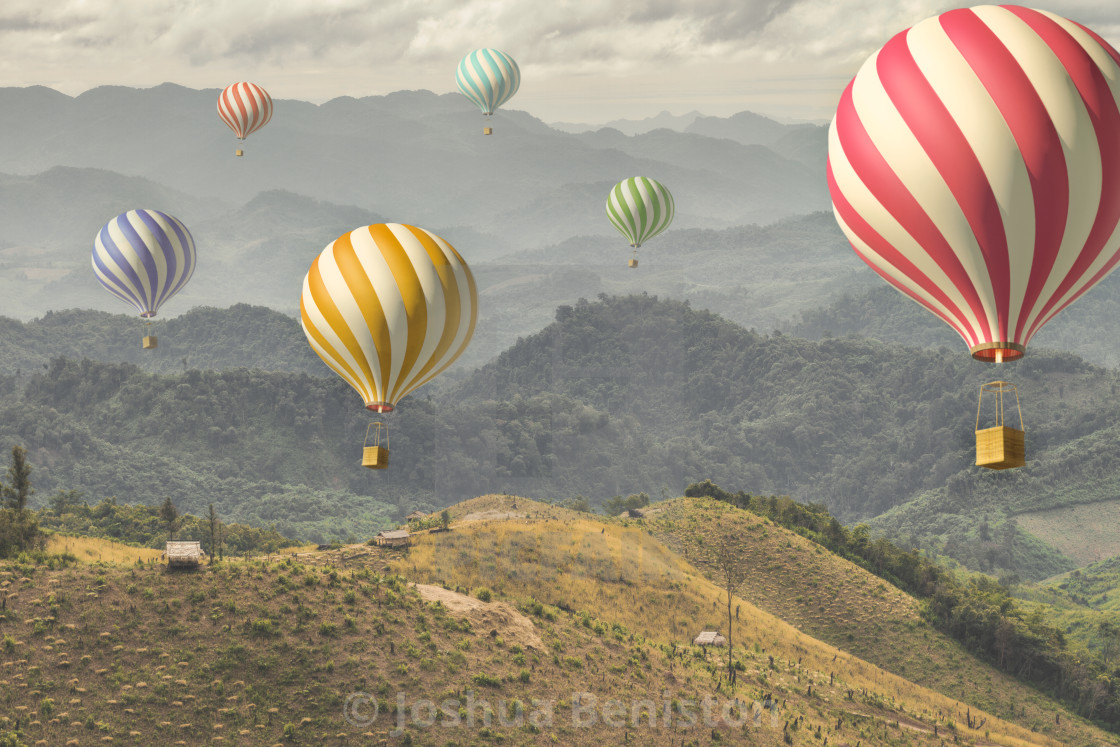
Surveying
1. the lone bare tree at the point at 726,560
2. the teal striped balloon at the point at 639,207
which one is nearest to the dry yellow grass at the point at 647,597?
the lone bare tree at the point at 726,560

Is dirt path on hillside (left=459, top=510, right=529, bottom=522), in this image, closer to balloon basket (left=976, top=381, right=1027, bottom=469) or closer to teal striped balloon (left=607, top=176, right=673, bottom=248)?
teal striped balloon (left=607, top=176, right=673, bottom=248)

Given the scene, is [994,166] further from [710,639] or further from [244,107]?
[244,107]

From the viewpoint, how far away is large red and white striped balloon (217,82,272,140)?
118 m

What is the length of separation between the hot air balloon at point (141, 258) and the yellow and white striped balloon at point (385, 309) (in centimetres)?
4213

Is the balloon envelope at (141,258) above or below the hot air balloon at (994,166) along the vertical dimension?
above

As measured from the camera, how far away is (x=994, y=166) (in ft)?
81.8

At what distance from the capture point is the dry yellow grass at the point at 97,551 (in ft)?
153

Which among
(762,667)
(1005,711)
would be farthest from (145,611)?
(1005,711)

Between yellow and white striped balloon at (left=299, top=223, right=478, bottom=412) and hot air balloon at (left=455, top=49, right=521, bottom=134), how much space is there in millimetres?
64642

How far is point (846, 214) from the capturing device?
92.1ft

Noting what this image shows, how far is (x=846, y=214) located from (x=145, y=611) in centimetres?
2925

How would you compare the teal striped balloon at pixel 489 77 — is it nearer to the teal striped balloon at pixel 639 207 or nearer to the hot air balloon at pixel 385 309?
the teal striped balloon at pixel 639 207

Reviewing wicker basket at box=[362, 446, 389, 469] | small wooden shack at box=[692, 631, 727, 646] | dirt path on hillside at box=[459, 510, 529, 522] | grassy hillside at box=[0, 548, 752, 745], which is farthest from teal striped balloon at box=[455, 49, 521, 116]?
wicker basket at box=[362, 446, 389, 469]

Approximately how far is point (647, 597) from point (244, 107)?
80.5 meters
